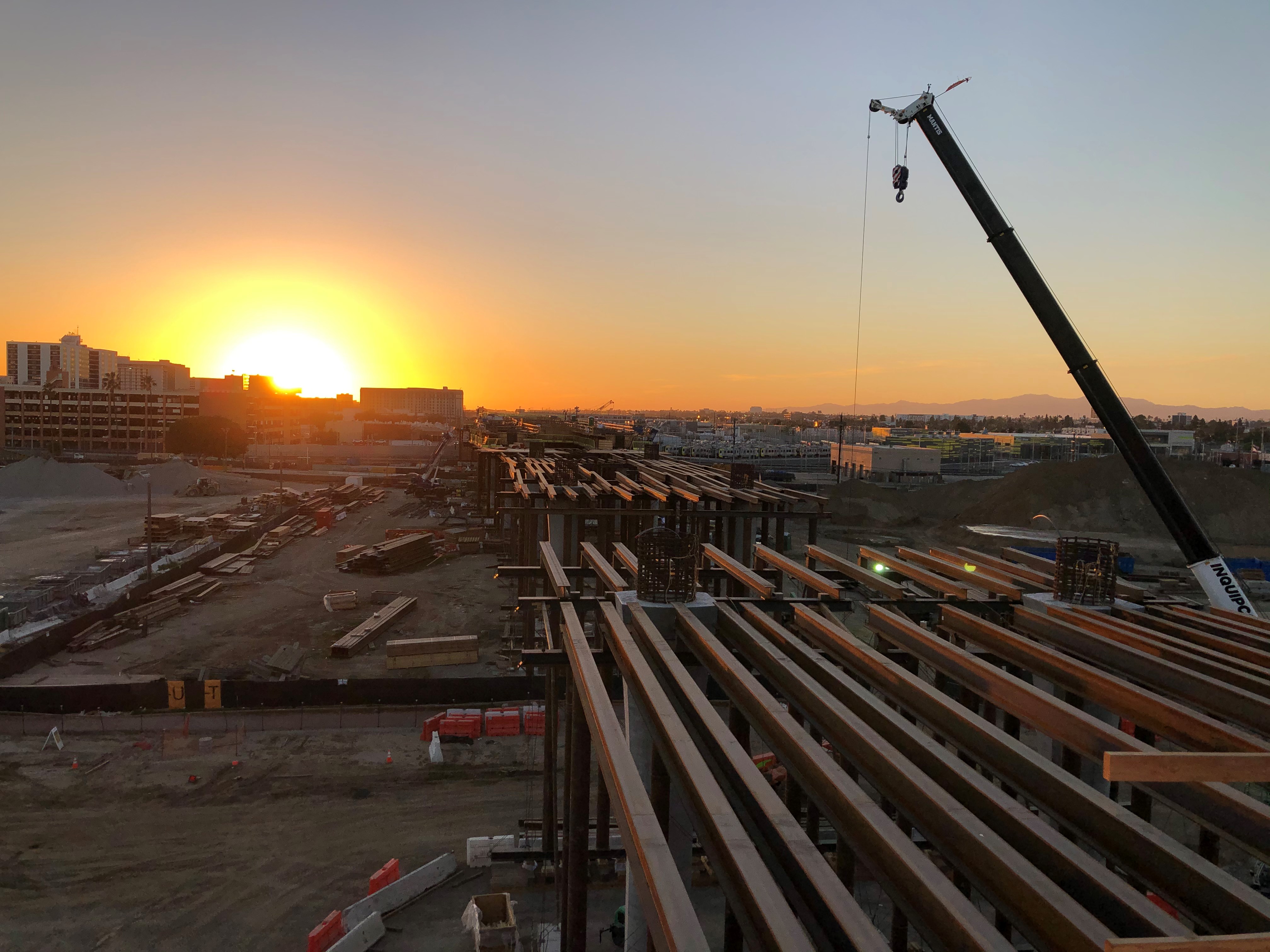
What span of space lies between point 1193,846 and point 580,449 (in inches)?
1023

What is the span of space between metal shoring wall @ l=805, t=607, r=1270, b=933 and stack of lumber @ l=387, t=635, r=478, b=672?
16.4 m

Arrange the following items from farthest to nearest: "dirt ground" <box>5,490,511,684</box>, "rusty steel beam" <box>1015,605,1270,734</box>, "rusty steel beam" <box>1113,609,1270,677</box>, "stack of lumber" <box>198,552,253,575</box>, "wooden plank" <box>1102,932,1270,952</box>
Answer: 1. "stack of lumber" <box>198,552,253,575</box>
2. "dirt ground" <box>5,490,511,684</box>
3. "rusty steel beam" <box>1113,609,1270,677</box>
4. "rusty steel beam" <box>1015,605,1270,734</box>
5. "wooden plank" <box>1102,932,1270,952</box>

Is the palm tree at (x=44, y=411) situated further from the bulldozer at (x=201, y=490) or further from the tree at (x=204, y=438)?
the bulldozer at (x=201, y=490)

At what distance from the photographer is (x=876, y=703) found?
4398mm

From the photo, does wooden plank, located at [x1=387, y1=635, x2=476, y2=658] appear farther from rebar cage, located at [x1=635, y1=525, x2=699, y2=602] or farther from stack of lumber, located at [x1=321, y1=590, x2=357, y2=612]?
rebar cage, located at [x1=635, y1=525, x2=699, y2=602]

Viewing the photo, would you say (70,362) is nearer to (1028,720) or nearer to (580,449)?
(580,449)

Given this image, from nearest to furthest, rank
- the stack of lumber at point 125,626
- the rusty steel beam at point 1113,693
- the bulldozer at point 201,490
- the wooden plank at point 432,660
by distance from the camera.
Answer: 1. the rusty steel beam at point 1113,693
2. the wooden plank at point 432,660
3. the stack of lumber at point 125,626
4. the bulldozer at point 201,490

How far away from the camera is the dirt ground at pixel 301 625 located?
1889 cm

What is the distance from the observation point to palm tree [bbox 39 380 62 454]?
8381 centimetres

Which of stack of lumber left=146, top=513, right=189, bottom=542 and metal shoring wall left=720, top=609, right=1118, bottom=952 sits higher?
metal shoring wall left=720, top=609, right=1118, bottom=952

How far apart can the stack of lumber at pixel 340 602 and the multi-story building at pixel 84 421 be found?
74.7 metres

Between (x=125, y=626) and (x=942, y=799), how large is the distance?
25149 mm

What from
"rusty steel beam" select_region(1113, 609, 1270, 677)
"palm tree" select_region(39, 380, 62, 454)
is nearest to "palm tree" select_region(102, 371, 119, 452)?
"palm tree" select_region(39, 380, 62, 454)

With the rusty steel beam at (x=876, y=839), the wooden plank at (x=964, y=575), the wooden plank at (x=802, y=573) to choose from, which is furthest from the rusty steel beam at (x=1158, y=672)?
the rusty steel beam at (x=876, y=839)
